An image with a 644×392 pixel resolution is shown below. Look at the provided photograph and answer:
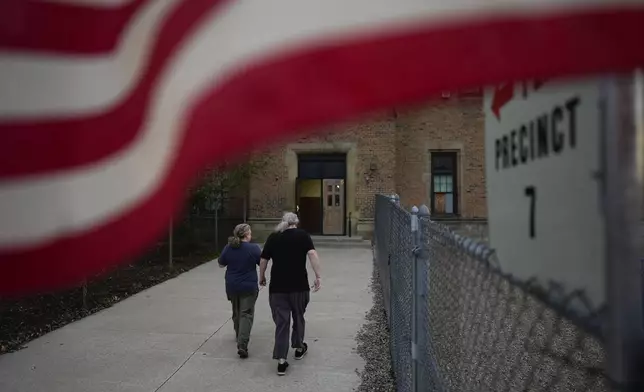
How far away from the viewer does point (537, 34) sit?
94 cm

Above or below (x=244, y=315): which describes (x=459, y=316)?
above

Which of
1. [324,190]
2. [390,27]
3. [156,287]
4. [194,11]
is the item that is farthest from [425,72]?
[324,190]

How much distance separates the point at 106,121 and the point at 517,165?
37.3 inches

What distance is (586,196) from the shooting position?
888 millimetres

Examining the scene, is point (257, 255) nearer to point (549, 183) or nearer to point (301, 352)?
point (301, 352)

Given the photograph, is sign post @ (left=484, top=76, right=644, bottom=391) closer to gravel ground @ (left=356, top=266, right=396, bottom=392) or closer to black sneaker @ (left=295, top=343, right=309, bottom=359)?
gravel ground @ (left=356, top=266, right=396, bottom=392)

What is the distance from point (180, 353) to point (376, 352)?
2.35 metres

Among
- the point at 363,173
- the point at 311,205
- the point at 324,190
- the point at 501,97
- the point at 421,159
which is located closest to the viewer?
the point at 501,97

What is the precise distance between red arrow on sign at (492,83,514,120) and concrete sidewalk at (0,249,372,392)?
445cm

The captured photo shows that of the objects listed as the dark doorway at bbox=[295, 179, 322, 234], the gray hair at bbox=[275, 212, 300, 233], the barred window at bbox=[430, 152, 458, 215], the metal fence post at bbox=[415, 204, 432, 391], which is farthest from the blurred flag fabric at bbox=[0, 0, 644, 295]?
the dark doorway at bbox=[295, 179, 322, 234]

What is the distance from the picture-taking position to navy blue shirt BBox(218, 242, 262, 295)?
6.24m

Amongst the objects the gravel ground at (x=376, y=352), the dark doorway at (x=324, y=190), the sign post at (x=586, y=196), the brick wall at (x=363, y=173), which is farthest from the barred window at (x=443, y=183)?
the sign post at (x=586, y=196)

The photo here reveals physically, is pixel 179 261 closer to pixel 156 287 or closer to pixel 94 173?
pixel 156 287

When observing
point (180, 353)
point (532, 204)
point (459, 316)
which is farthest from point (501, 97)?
point (180, 353)
